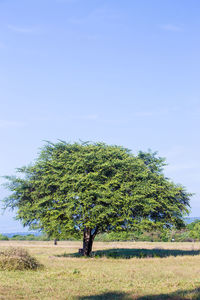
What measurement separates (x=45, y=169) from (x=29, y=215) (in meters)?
4.62

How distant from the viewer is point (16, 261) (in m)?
22.3

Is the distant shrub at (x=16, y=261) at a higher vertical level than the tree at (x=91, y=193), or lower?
lower

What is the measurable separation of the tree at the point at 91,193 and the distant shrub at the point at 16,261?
8905 millimetres

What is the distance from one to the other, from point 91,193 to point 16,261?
11016 mm

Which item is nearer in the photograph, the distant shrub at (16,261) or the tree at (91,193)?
the distant shrub at (16,261)

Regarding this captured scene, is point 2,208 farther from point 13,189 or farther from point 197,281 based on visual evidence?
point 197,281

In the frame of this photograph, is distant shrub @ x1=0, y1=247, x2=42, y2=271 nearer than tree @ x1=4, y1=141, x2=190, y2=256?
Yes

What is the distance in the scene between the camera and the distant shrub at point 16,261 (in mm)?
22128

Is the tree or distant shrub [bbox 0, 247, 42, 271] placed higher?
the tree

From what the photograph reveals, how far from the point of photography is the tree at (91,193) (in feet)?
106

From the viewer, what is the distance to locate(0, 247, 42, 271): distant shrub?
22128 mm

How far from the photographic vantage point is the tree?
3238cm

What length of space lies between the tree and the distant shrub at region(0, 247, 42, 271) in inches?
351

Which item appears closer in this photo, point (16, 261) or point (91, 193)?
point (16, 261)
